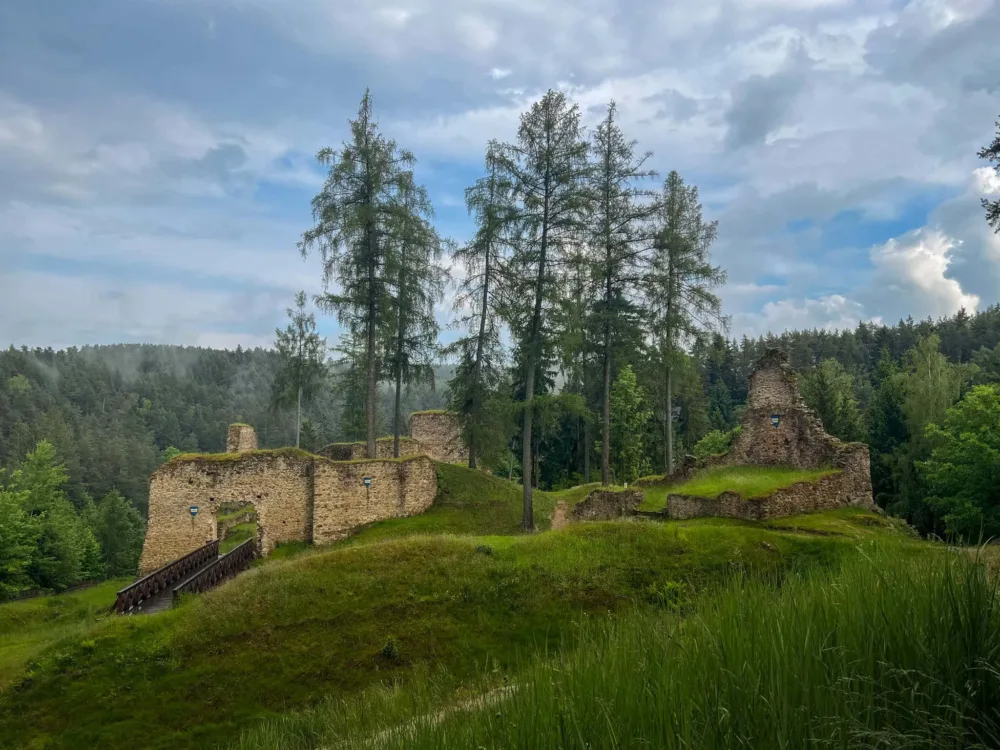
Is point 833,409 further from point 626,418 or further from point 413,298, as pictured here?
point 413,298

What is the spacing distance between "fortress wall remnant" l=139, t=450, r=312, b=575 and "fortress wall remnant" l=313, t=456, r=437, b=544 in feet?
2.16

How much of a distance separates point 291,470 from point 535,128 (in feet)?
53.7

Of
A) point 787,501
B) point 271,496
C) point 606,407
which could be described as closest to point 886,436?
point 606,407

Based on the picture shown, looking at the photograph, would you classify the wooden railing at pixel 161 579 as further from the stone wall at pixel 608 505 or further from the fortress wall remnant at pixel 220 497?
the stone wall at pixel 608 505

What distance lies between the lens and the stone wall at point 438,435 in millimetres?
39281

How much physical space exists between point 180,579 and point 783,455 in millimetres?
20690

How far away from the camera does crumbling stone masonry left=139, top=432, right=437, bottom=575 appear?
24297 mm

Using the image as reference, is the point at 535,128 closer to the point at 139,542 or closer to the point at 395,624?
the point at 395,624

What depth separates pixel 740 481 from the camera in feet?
67.2

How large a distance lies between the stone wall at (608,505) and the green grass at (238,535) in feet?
48.1

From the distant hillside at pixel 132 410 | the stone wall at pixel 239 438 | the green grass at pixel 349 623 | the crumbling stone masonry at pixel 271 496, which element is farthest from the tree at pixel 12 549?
the distant hillside at pixel 132 410

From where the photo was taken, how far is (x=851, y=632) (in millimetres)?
3293

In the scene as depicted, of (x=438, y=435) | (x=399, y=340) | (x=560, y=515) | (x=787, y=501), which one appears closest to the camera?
(x=787, y=501)

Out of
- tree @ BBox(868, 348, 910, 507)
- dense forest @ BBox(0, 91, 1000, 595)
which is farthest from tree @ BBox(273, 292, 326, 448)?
tree @ BBox(868, 348, 910, 507)
